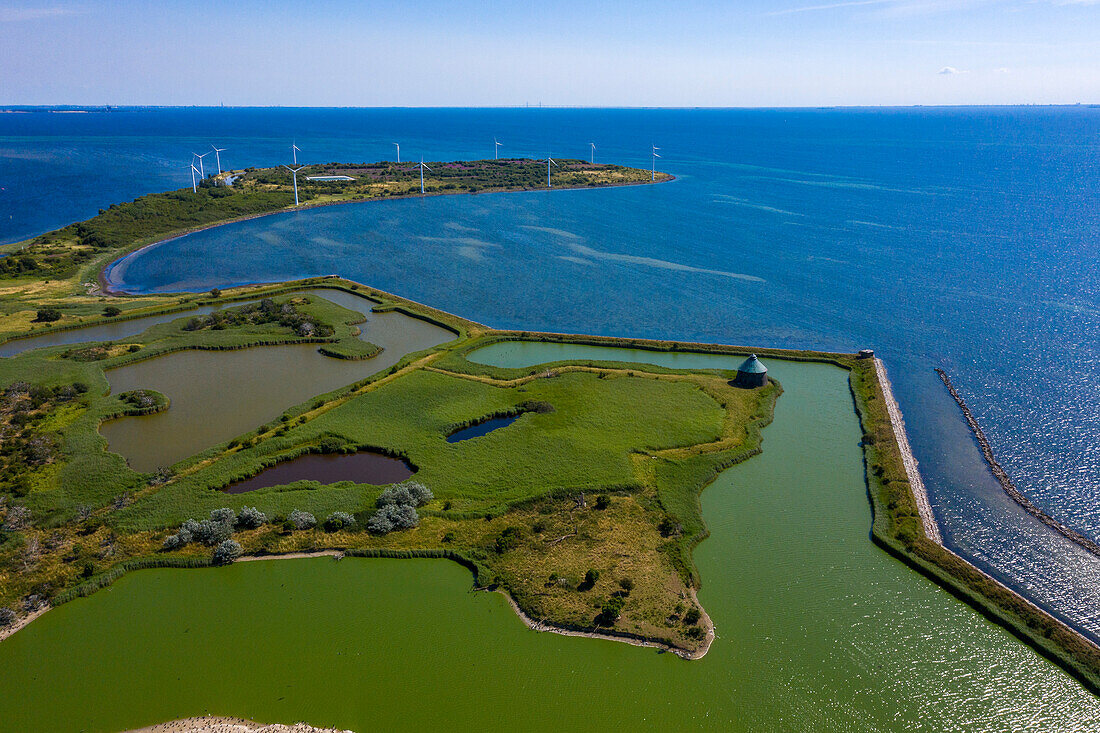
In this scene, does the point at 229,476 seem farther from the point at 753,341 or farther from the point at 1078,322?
the point at 1078,322

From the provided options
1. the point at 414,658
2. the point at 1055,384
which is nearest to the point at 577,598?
the point at 414,658

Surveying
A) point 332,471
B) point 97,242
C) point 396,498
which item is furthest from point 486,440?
point 97,242

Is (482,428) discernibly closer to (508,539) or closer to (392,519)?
(392,519)

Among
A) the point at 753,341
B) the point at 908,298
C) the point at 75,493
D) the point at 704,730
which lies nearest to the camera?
the point at 704,730

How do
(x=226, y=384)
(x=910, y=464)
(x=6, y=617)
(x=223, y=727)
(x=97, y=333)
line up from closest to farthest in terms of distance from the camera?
(x=223, y=727) → (x=6, y=617) → (x=910, y=464) → (x=226, y=384) → (x=97, y=333)

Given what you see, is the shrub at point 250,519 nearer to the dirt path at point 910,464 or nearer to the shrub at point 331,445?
the shrub at point 331,445

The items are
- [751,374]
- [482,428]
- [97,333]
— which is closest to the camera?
[482,428]
